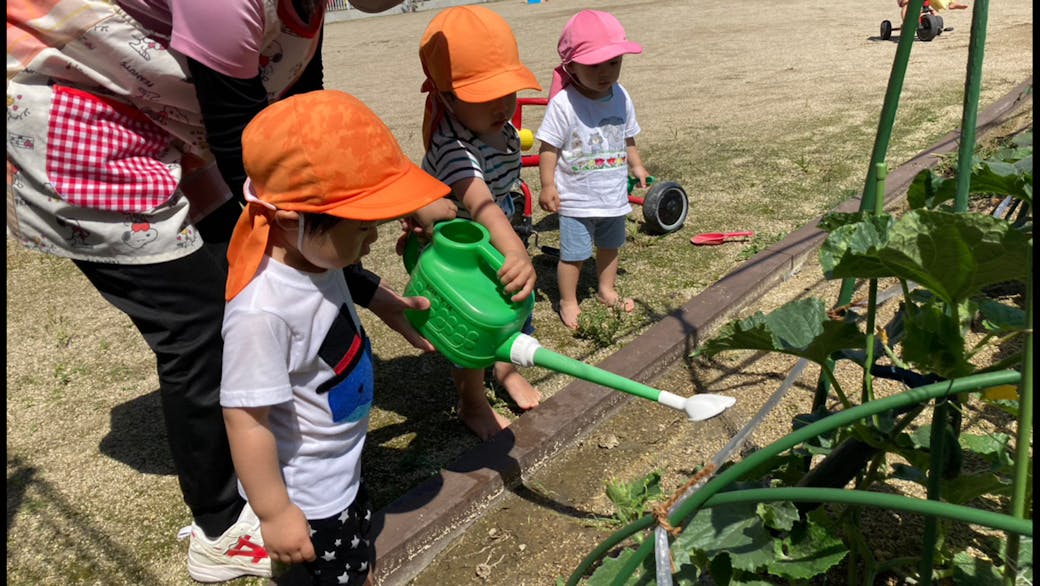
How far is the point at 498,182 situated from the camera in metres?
2.51

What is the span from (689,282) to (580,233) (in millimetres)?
632

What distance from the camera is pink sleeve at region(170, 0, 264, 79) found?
1.53 m

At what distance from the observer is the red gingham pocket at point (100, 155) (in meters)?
1.63

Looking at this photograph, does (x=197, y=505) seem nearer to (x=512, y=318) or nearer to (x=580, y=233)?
(x=512, y=318)

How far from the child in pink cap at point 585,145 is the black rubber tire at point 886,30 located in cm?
836

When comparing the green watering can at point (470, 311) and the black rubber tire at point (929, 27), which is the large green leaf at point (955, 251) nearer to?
the green watering can at point (470, 311)

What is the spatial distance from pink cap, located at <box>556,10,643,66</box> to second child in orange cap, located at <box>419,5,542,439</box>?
2.27 ft

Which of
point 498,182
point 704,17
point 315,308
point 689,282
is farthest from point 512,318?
point 704,17

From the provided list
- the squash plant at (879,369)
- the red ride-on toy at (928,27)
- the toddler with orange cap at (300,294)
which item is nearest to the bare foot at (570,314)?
the squash plant at (879,369)

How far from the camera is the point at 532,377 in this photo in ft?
9.52

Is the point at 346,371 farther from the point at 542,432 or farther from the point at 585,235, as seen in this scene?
the point at 585,235

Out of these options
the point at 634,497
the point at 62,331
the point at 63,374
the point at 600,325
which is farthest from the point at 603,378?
the point at 62,331

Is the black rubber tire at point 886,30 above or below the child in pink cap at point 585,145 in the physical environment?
below

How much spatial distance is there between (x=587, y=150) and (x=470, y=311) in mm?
1593
